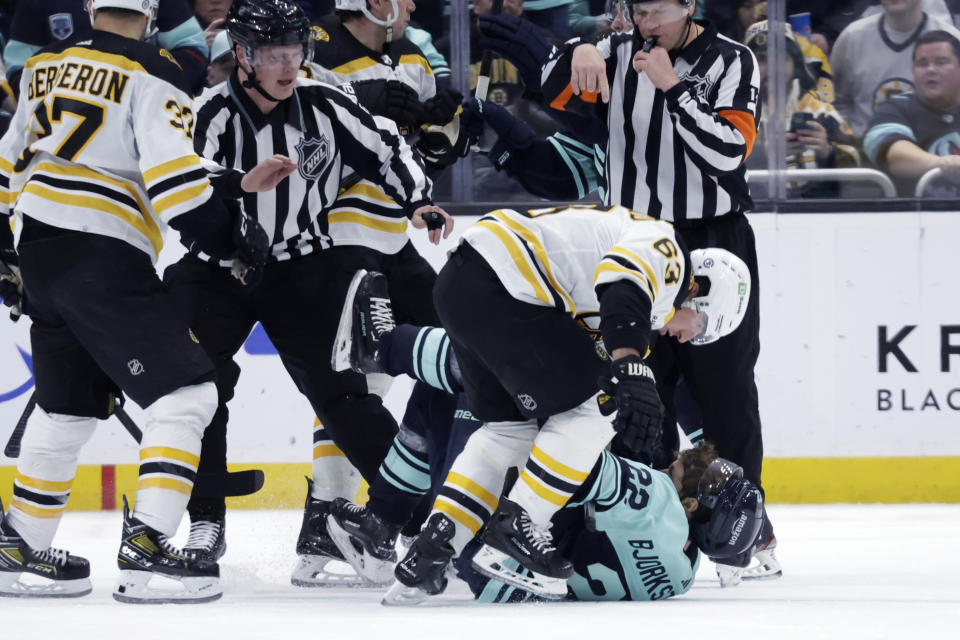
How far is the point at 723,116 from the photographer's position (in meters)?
3.33

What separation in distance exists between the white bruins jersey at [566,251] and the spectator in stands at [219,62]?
7.06ft

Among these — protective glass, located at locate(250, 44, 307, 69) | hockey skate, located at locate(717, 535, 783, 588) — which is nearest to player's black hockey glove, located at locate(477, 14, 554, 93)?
protective glass, located at locate(250, 44, 307, 69)

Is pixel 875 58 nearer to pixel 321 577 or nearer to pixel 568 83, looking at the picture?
pixel 568 83

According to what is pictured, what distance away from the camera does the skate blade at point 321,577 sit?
11.0 ft

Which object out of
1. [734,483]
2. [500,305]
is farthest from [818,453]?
[500,305]

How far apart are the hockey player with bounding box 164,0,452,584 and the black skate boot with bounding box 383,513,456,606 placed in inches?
24.0

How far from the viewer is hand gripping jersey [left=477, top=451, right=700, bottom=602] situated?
270cm

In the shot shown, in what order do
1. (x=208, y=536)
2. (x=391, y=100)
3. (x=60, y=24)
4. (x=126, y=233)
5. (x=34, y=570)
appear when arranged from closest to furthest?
Answer: (x=126, y=233)
(x=34, y=570)
(x=208, y=536)
(x=391, y=100)
(x=60, y=24)

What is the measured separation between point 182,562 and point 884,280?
9.12 ft

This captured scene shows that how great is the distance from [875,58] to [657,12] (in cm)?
184

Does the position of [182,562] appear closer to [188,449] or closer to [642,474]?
[188,449]

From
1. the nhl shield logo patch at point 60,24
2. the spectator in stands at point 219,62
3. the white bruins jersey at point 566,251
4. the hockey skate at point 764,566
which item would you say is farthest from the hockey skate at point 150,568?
the nhl shield logo patch at point 60,24

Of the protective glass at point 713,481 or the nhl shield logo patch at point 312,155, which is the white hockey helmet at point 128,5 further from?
the protective glass at point 713,481

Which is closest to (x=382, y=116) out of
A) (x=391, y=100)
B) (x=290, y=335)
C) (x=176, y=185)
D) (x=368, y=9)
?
(x=391, y=100)
